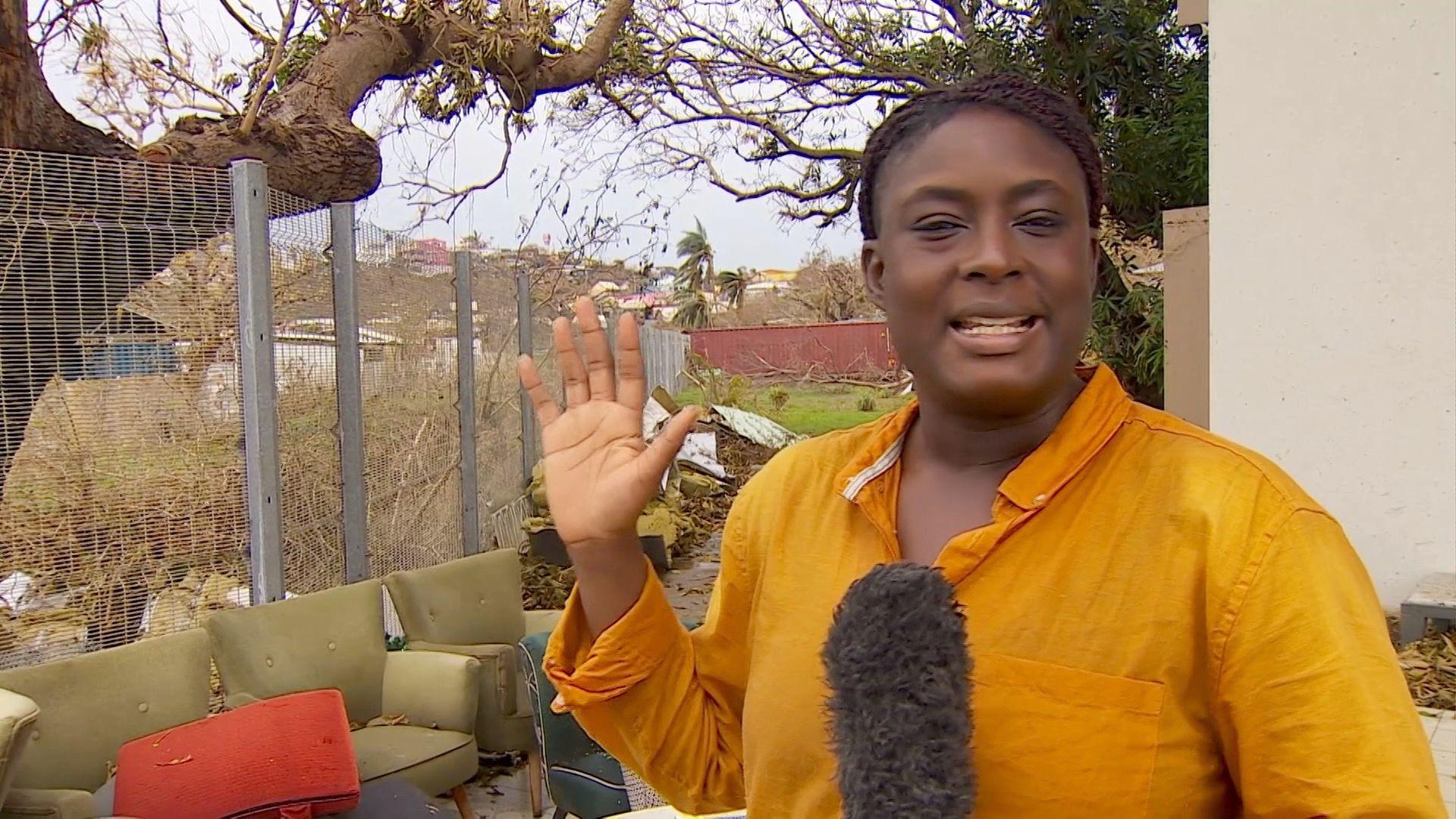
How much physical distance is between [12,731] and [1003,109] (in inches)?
112

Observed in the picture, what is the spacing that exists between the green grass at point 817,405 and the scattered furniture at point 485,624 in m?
11.1

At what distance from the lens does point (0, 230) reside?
→ 3.38m

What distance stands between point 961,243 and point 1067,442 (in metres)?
0.22

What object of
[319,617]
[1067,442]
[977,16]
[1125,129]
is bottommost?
[319,617]

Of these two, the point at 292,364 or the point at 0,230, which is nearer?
the point at 0,230

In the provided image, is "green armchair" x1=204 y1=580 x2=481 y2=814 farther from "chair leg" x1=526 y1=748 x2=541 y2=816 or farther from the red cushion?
the red cushion

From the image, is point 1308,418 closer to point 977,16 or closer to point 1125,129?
point 1125,129

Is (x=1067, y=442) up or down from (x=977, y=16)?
down

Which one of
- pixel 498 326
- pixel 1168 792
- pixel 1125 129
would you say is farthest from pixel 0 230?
pixel 1125 129

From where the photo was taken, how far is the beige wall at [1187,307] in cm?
674

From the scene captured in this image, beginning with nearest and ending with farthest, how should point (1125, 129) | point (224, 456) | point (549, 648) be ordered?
point (549, 648) < point (224, 456) < point (1125, 129)

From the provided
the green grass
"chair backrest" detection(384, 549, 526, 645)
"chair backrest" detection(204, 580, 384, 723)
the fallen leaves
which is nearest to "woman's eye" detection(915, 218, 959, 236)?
"chair backrest" detection(204, 580, 384, 723)

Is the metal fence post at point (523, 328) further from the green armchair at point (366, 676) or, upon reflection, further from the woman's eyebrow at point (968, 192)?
the woman's eyebrow at point (968, 192)

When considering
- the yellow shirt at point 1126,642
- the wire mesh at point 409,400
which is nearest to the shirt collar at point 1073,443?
the yellow shirt at point 1126,642
